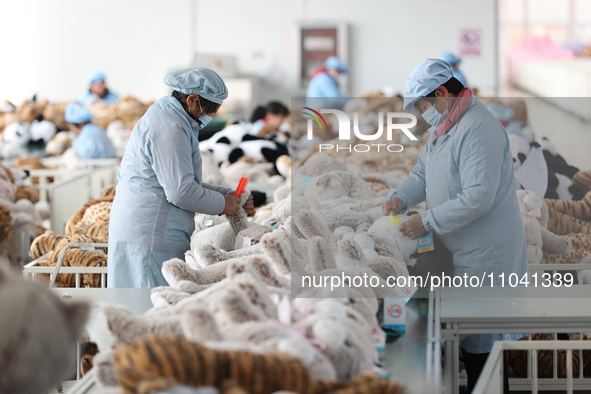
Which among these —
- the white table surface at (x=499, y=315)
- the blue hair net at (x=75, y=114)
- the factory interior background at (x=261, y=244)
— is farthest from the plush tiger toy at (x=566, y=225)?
the blue hair net at (x=75, y=114)

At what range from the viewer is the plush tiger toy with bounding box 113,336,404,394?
45.5 inches

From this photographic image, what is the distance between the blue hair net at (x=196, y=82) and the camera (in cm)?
286

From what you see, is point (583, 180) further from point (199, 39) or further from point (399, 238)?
point (199, 39)

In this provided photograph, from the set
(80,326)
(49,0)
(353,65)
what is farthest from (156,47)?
(80,326)

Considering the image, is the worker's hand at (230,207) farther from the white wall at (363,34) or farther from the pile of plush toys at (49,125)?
the white wall at (363,34)

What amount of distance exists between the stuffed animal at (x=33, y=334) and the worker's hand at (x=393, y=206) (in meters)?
1.20

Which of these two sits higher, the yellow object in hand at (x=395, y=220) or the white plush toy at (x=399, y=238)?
the yellow object in hand at (x=395, y=220)

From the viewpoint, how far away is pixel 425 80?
2246mm

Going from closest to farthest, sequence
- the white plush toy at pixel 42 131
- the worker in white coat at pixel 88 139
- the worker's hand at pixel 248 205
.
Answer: the worker's hand at pixel 248 205 < the worker in white coat at pixel 88 139 < the white plush toy at pixel 42 131

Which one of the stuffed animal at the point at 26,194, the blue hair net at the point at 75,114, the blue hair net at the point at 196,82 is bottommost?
the stuffed animal at the point at 26,194

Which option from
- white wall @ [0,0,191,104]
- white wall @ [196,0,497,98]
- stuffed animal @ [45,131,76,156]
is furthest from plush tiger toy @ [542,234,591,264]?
white wall @ [0,0,191,104]

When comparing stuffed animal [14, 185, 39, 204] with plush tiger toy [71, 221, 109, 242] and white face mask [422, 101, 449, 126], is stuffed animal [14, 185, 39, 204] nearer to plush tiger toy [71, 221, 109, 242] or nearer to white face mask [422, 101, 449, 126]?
plush tiger toy [71, 221, 109, 242]

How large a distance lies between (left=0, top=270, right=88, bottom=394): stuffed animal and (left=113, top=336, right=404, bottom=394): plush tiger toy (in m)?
0.13

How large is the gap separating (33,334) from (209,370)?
1.06 feet
